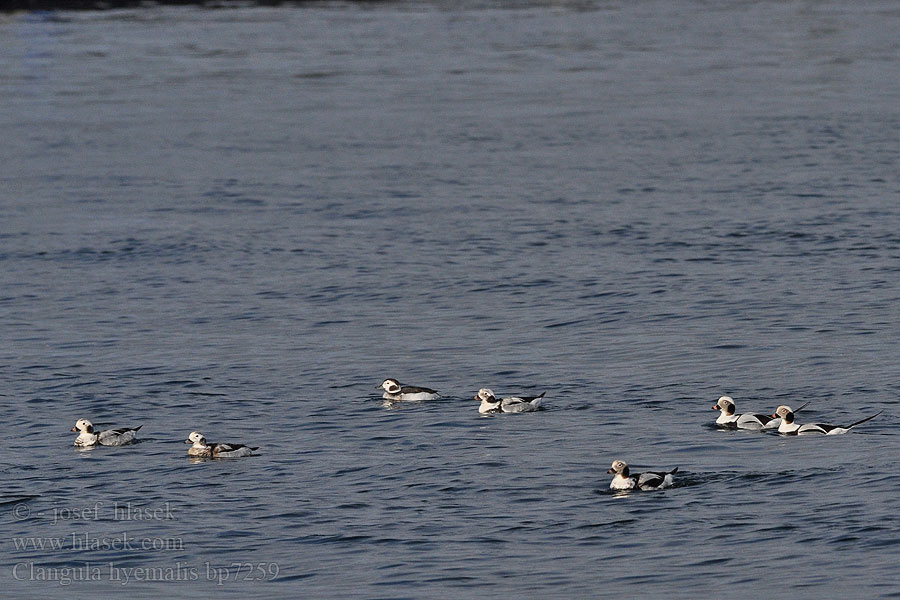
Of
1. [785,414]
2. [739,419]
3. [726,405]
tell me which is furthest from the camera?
[726,405]

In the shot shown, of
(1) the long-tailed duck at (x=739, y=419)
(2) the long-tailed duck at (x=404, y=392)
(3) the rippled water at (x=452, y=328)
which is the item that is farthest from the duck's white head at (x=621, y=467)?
(2) the long-tailed duck at (x=404, y=392)

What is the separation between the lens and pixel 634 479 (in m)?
28.2

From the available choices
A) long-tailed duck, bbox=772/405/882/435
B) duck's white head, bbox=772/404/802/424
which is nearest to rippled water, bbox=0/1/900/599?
long-tailed duck, bbox=772/405/882/435

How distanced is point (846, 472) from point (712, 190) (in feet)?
96.7

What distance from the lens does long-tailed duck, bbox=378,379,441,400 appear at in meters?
34.5

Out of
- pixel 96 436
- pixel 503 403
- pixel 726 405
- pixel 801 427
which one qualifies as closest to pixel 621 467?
pixel 801 427

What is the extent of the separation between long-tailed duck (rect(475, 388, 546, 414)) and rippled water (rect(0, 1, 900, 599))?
310 mm

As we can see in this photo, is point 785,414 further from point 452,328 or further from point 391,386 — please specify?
point 452,328

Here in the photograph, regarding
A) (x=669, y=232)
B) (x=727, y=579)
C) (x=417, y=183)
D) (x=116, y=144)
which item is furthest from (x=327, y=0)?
(x=727, y=579)

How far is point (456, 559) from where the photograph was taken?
26.1m

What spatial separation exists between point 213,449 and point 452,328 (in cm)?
1200

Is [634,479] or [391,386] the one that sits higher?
[391,386]

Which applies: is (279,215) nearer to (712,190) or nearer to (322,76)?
(712,190)

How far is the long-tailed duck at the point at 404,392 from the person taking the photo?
34469 mm
